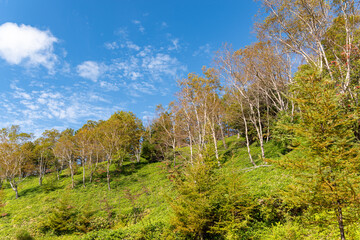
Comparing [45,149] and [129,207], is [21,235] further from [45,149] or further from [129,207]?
[45,149]

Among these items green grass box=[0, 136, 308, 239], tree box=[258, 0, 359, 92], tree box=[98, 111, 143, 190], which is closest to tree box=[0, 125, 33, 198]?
green grass box=[0, 136, 308, 239]

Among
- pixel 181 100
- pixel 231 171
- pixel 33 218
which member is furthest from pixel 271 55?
pixel 33 218

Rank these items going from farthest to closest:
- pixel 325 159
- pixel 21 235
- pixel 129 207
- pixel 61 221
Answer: pixel 129 207, pixel 61 221, pixel 21 235, pixel 325 159

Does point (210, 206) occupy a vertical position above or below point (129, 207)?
above

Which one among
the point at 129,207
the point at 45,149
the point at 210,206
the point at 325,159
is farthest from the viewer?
the point at 45,149

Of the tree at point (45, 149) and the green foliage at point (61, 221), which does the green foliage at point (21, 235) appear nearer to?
the green foliage at point (61, 221)

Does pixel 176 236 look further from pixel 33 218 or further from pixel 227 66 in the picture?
pixel 33 218

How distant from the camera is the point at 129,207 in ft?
62.1

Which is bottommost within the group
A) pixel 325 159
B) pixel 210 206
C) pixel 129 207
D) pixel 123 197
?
pixel 129 207

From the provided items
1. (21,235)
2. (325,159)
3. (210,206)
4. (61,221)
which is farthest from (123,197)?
(325,159)

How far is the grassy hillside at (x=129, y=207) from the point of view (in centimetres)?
896

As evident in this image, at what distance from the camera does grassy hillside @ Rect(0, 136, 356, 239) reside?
8.96 metres

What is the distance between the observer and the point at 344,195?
4375mm

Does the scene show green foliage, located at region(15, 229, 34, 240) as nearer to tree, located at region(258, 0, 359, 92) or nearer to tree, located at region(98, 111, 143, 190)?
tree, located at region(98, 111, 143, 190)
